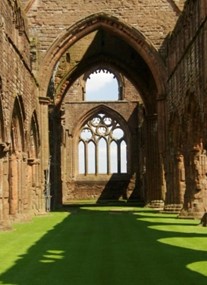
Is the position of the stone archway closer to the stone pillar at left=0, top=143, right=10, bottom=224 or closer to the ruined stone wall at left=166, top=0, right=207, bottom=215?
the ruined stone wall at left=166, top=0, right=207, bottom=215

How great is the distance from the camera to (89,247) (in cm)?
981

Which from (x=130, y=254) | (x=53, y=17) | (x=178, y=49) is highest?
(x=53, y=17)

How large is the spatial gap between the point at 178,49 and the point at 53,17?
5.52m

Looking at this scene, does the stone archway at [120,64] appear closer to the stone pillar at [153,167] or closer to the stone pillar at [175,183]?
the stone pillar at [153,167]

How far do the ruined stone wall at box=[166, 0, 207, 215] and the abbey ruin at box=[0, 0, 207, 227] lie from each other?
0.03m

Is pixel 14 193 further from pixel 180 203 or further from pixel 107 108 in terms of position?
pixel 107 108

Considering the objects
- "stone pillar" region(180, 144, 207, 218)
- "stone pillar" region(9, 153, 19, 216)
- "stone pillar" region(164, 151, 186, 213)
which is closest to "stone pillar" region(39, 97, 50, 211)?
"stone pillar" region(164, 151, 186, 213)

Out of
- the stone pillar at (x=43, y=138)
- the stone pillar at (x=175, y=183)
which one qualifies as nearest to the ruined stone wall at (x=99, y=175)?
the stone pillar at (x=43, y=138)

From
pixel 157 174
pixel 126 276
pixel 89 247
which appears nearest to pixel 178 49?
pixel 157 174

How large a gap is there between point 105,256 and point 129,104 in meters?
29.3

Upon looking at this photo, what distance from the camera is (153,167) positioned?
25.5 metres

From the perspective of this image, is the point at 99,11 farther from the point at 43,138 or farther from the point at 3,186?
the point at 3,186

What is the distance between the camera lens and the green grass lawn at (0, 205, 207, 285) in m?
6.56

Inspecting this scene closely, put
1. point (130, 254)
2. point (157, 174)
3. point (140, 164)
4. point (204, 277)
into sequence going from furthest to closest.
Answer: point (140, 164), point (157, 174), point (130, 254), point (204, 277)
